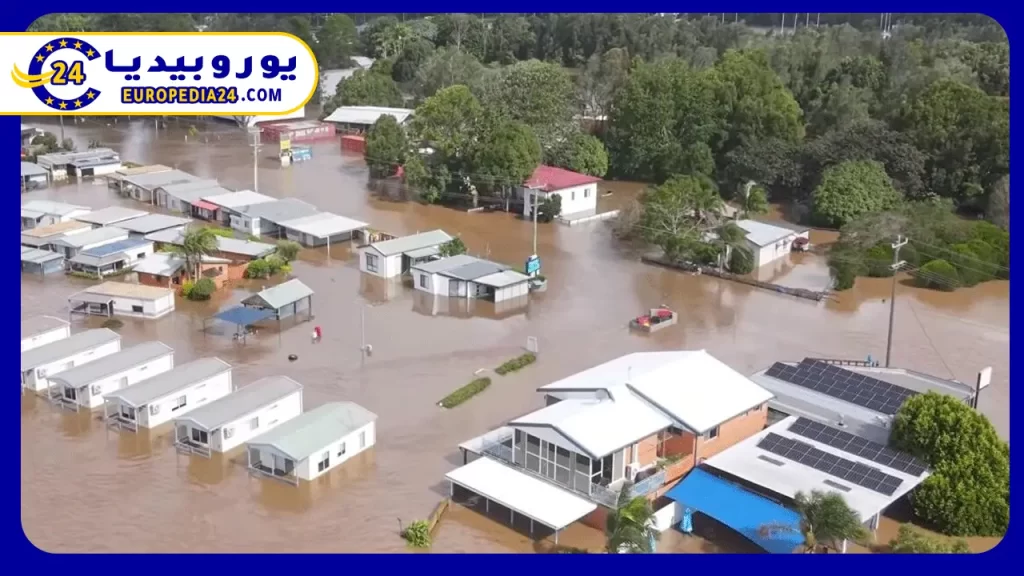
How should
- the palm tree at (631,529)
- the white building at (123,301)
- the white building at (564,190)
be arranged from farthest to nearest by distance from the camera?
the white building at (564,190) → the white building at (123,301) → the palm tree at (631,529)

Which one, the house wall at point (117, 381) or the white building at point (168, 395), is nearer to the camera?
the white building at point (168, 395)

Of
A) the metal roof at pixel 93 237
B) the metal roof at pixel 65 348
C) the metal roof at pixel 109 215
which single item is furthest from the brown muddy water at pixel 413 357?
the metal roof at pixel 109 215

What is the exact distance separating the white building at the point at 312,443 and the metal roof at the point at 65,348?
13.1 ft

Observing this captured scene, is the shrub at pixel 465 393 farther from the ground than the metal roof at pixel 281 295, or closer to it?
closer to it

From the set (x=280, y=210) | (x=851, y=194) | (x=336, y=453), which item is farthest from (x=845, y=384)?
(x=280, y=210)

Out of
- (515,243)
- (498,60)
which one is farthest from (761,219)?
(498,60)

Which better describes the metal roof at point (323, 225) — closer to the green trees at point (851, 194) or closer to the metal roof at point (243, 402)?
the metal roof at point (243, 402)

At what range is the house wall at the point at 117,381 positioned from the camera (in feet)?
46.2

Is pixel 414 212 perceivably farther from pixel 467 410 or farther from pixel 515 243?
pixel 467 410

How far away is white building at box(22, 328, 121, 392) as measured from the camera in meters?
14.7

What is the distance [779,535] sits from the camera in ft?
34.3

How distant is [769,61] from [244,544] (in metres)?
28.1

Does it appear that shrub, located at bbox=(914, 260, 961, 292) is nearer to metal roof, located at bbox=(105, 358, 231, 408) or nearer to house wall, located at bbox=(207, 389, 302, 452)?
house wall, located at bbox=(207, 389, 302, 452)

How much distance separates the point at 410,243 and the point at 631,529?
39.1 feet
